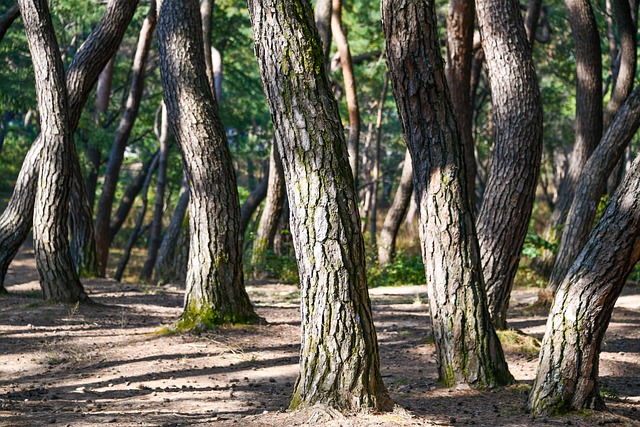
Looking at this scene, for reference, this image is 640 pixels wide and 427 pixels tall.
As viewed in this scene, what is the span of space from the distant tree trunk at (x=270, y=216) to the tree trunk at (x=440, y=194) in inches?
376

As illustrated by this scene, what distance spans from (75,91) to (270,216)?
19.5 feet

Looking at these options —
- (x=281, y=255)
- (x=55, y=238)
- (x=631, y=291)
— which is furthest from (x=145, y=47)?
(x=631, y=291)

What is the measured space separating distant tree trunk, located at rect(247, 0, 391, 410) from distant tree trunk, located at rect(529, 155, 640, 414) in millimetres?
1030

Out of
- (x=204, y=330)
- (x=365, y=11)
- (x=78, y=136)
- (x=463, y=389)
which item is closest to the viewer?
(x=463, y=389)

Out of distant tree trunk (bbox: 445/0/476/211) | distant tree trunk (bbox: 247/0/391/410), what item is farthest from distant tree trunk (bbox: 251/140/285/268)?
distant tree trunk (bbox: 247/0/391/410)

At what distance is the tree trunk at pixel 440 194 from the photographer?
5.89m

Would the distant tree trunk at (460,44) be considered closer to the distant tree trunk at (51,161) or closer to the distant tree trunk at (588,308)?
the distant tree trunk at (588,308)

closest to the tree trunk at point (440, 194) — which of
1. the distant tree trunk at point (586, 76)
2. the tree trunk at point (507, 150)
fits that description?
the tree trunk at point (507, 150)

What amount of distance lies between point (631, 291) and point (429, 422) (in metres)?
8.84

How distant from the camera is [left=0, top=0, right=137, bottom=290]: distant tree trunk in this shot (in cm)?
1058

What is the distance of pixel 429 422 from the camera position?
195 inches

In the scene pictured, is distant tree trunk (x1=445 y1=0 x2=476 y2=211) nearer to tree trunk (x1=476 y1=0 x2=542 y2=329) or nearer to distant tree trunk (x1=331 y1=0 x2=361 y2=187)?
tree trunk (x1=476 y1=0 x2=542 y2=329)

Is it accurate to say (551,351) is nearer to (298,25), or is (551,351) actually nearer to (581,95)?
(298,25)

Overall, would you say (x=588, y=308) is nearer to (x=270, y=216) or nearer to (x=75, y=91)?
(x=75, y=91)
